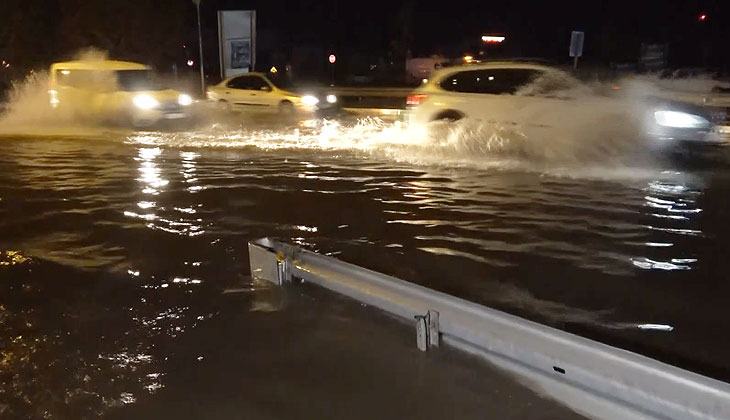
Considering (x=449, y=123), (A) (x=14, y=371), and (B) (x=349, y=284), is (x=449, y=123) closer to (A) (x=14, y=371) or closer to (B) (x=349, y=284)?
(B) (x=349, y=284)

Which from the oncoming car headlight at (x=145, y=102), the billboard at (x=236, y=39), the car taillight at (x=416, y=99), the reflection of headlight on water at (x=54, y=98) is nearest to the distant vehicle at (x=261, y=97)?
the billboard at (x=236, y=39)

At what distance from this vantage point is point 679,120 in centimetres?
1145

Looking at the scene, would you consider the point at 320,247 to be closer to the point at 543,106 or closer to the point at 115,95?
the point at 543,106

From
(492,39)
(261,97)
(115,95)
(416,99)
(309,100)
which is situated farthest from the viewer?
(492,39)

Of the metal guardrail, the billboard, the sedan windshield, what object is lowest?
the sedan windshield

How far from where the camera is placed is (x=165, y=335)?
199 inches

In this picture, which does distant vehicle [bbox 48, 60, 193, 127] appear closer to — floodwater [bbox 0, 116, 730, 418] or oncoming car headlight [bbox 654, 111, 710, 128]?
floodwater [bbox 0, 116, 730, 418]

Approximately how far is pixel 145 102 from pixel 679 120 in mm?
12641

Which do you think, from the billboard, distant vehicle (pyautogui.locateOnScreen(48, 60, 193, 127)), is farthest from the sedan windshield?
distant vehicle (pyautogui.locateOnScreen(48, 60, 193, 127))

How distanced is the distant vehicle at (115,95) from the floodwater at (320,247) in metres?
5.20

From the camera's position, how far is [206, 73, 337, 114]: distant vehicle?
21.5 metres

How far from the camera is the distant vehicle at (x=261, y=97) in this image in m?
21.5

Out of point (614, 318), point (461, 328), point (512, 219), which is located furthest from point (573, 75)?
point (461, 328)

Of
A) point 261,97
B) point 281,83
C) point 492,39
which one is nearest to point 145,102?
point 261,97
